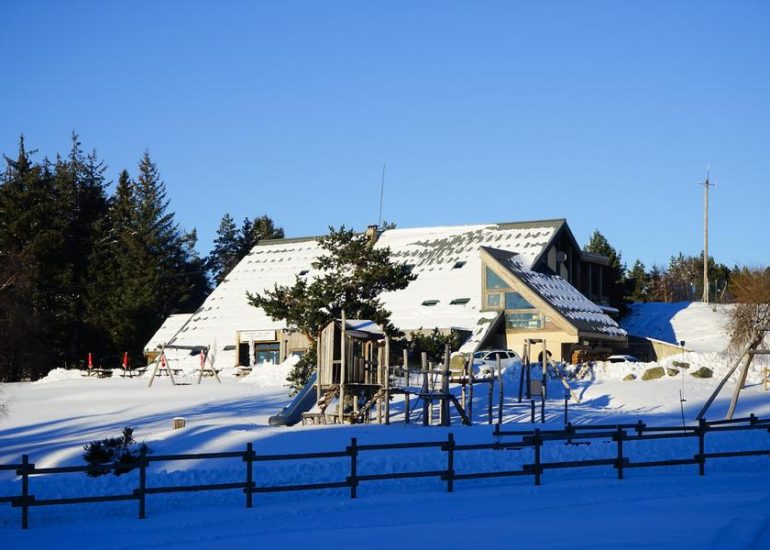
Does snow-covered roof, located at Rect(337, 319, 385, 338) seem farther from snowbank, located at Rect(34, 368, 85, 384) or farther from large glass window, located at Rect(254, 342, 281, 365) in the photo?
snowbank, located at Rect(34, 368, 85, 384)

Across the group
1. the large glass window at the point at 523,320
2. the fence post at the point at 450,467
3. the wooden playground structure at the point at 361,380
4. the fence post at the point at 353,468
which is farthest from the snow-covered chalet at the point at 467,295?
the fence post at the point at 353,468

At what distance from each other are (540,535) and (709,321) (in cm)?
5580

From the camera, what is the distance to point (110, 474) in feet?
82.4

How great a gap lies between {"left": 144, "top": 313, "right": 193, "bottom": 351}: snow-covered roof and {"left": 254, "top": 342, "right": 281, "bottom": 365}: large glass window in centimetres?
635

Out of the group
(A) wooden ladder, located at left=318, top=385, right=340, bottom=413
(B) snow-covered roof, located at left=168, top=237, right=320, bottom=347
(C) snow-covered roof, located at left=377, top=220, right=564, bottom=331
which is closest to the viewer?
(A) wooden ladder, located at left=318, top=385, right=340, bottom=413

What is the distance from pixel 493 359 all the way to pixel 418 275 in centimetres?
1123

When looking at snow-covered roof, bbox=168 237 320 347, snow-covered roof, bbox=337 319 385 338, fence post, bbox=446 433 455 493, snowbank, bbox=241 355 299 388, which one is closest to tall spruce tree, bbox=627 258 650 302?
snow-covered roof, bbox=168 237 320 347

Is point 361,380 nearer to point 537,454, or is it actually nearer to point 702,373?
point 537,454

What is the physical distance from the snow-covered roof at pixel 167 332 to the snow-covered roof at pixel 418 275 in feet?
5.01

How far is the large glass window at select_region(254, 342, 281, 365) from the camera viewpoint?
62.3 m

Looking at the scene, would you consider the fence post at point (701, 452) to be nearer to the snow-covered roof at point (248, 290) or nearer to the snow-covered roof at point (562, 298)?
the snow-covered roof at point (562, 298)

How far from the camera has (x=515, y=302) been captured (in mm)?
57250

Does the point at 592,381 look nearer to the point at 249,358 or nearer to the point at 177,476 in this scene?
the point at 249,358

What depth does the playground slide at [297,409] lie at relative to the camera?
36.5 metres
